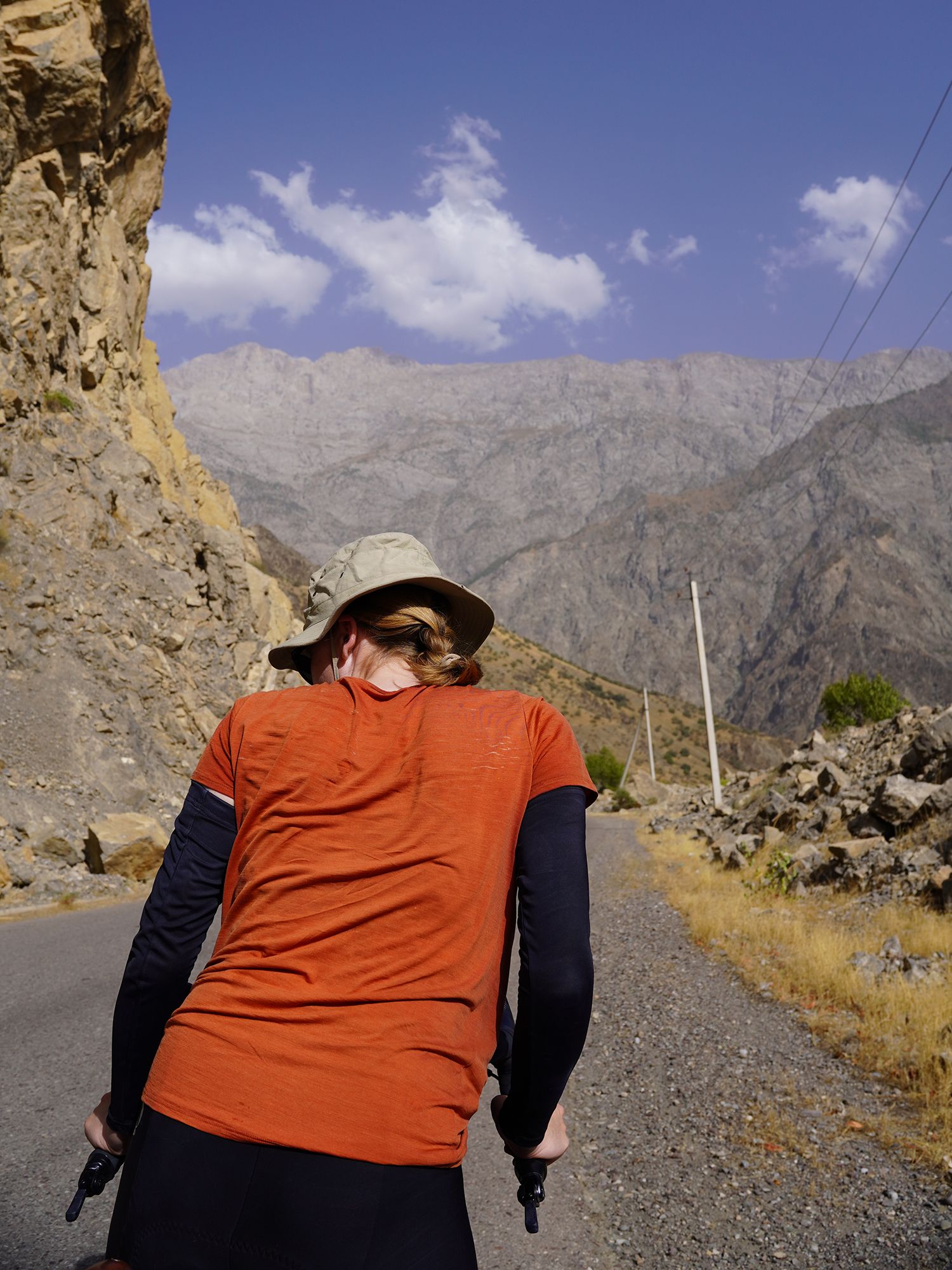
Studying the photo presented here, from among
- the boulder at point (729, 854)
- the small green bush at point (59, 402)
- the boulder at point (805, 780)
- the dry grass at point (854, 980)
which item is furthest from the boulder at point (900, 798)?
the small green bush at point (59, 402)

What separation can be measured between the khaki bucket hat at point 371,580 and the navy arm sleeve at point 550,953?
0.56 m

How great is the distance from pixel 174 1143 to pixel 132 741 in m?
16.7

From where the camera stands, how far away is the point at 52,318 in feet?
68.6

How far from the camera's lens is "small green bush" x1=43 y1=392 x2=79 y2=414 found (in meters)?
21.2

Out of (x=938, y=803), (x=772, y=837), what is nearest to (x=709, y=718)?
(x=772, y=837)

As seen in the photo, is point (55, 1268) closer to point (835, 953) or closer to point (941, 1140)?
point (941, 1140)

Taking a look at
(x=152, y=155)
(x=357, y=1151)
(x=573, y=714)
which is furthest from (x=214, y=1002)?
(x=573, y=714)

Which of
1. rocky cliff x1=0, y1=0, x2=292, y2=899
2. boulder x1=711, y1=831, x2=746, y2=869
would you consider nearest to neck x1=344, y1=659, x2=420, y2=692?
rocky cliff x1=0, y1=0, x2=292, y2=899

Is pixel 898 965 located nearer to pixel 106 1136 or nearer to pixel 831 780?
pixel 106 1136

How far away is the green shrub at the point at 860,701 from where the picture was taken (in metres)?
44.2

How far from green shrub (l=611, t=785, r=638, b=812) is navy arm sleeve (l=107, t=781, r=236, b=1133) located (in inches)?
1791

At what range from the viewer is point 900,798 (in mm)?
10781

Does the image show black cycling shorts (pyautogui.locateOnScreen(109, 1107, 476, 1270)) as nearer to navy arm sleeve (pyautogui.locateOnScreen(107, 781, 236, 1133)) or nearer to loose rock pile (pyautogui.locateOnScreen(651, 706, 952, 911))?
navy arm sleeve (pyautogui.locateOnScreen(107, 781, 236, 1133))

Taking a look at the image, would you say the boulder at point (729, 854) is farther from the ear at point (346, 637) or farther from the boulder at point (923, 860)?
the ear at point (346, 637)
